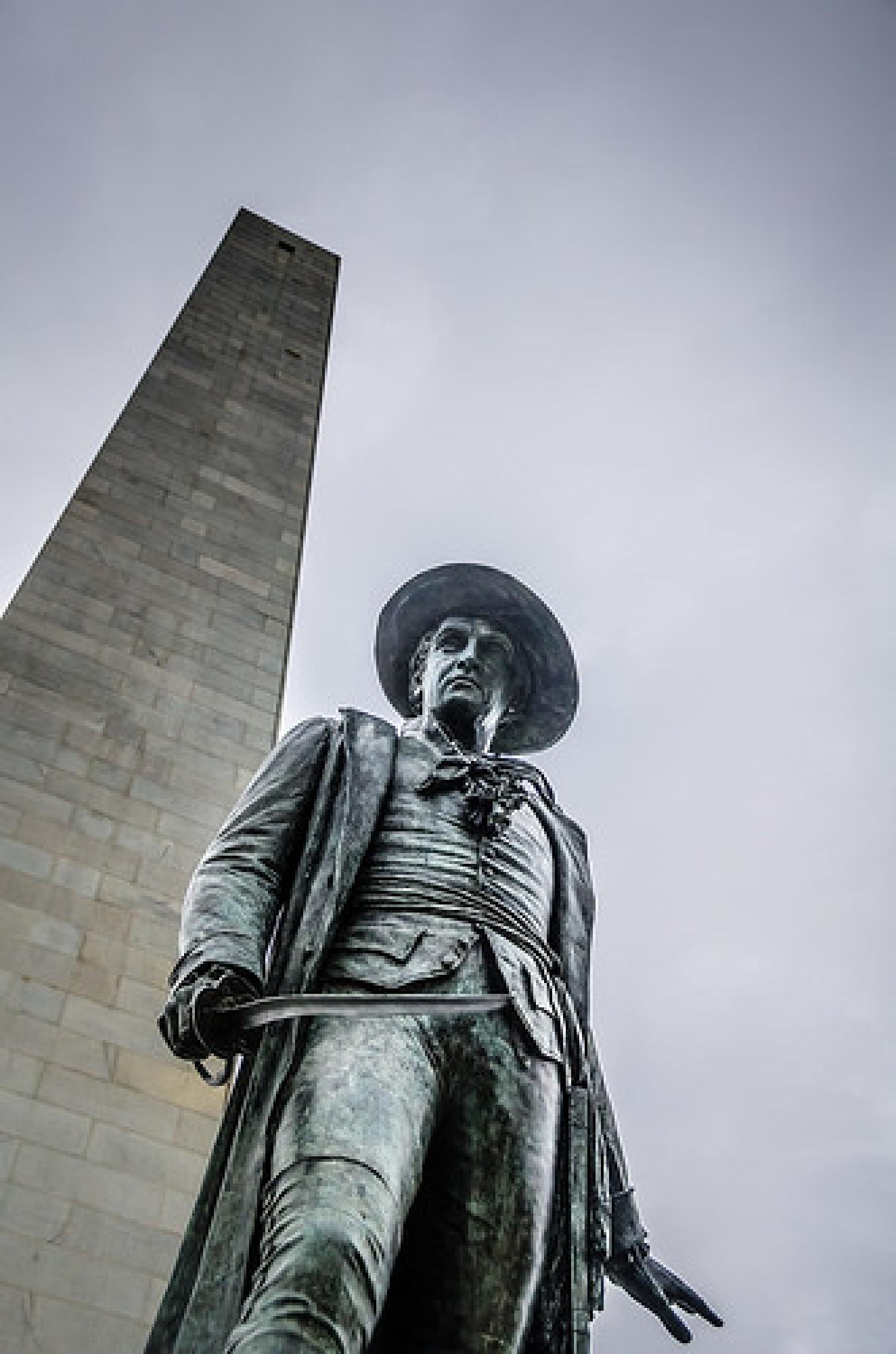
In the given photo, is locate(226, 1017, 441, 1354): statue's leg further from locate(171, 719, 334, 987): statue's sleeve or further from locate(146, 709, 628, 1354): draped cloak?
locate(171, 719, 334, 987): statue's sleeve

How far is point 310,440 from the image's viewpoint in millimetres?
10320

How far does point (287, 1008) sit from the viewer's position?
2941 mm

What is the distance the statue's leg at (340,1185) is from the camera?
244cm

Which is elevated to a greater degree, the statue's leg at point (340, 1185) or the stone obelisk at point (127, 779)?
the stone obelisk at point (127, 779)

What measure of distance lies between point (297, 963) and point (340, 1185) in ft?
2.26

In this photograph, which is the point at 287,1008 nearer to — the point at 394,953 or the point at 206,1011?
the point at 206,1011

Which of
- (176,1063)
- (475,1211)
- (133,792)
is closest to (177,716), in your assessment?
(133,792)

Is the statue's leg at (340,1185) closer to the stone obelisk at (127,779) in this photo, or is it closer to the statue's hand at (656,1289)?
the statue's hand at (656,1289)

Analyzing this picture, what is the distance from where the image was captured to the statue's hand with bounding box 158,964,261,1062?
9.80ft

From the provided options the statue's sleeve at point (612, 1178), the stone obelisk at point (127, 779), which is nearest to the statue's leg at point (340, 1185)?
the statue's sleeve at point (612, 1178)

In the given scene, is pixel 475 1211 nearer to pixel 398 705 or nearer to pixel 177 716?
pixel 398 705

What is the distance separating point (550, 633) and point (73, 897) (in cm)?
277

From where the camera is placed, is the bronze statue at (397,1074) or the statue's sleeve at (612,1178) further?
the statue's sleeve at (612,1178)

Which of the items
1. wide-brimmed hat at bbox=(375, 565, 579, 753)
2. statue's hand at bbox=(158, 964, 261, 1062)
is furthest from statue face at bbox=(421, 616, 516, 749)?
statue's hand at bbox=(158, 964, 261, 1062)
